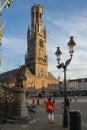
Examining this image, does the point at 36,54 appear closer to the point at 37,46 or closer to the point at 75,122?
the point at 37,46

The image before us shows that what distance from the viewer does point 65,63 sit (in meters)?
17.2

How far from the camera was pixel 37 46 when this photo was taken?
13712 centimetres

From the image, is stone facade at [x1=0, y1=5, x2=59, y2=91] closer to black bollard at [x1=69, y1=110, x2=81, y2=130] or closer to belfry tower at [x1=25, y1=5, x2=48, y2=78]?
belfry tower at [x1=25, y1=5, x2=48, y2=78]

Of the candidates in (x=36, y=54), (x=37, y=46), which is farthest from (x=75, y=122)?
(x=37, y=46)

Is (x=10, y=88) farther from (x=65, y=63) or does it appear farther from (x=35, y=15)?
(x=35, y=15)

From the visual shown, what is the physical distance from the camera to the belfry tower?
13712 centimetres

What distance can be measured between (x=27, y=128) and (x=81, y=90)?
150m

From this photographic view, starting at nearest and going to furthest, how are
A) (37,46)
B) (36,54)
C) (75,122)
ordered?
(75,122)
(36,54)
(37,46)

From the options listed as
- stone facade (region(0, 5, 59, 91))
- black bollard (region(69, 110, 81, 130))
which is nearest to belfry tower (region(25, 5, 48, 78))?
stone facade (region(0, 5, 59, 91))

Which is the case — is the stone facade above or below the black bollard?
above

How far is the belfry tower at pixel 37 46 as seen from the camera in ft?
450

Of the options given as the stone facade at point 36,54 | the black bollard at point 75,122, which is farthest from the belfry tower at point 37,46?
the black bollard at point 75,122

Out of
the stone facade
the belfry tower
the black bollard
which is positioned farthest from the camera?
the belfry tower

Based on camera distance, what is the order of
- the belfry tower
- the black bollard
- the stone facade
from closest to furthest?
the black bollard
the stone facade
the belfry tower
